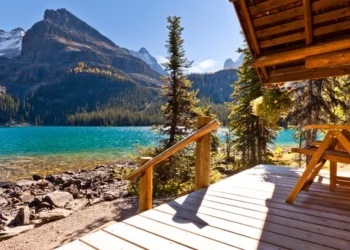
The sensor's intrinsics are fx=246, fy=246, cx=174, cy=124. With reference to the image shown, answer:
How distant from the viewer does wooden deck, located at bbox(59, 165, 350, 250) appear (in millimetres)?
2352

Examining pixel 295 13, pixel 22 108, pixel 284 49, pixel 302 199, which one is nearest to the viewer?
pixel 295 13


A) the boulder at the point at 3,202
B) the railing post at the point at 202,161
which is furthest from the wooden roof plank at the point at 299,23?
the boulder at the point at 3,202

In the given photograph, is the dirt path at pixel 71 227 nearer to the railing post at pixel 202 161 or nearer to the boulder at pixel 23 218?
the boulder at pixel 23 218

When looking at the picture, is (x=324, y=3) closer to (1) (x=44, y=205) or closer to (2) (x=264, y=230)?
(2) (x=264, y=230)

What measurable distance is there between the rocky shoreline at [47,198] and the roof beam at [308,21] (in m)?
9.04

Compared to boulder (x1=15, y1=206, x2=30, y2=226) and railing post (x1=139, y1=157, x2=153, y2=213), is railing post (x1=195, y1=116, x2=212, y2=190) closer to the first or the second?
railing post (x1=139, y1=157, x2=153, y2=213)

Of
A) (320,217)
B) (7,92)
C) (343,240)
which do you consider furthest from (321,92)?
(7,92)

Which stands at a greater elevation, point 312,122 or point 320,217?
point 312,122

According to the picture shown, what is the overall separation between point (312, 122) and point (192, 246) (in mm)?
8172

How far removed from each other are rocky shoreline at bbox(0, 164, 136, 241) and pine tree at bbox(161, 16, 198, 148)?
3.26 metres

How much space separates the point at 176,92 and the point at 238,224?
9199 mm

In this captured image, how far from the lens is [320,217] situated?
3.01m

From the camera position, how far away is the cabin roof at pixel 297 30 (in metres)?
3.29

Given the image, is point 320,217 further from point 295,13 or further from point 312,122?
point 312,122
